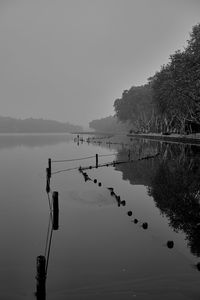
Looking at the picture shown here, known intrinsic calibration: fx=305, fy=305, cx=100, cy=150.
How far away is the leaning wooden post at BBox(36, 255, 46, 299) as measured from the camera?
8.98 m

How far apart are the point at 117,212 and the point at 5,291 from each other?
404 inches

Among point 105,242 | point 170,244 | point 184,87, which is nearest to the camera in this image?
point 170,244

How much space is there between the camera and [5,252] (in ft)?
42.8

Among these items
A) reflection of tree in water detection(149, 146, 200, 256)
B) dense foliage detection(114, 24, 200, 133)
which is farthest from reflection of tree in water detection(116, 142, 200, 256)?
dense foliage detection(114, 24, 200, 133)

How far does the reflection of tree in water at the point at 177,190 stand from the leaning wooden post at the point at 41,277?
661cm

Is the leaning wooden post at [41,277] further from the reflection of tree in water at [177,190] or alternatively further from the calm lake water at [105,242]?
the reflection of tree in water at [177,190]

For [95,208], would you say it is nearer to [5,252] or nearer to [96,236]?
[96,236]

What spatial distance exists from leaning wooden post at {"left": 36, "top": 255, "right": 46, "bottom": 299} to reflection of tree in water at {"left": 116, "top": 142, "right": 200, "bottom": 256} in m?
6.61

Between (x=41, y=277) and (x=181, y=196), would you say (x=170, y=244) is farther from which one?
(x=181, y=196)

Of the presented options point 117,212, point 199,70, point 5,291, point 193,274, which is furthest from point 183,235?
point 199,70

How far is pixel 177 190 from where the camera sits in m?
23.9

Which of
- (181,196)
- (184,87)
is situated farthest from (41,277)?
(184,87)

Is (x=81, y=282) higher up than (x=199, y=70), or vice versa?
(x=199, y=70)

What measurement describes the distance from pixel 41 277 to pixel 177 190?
16669mm
